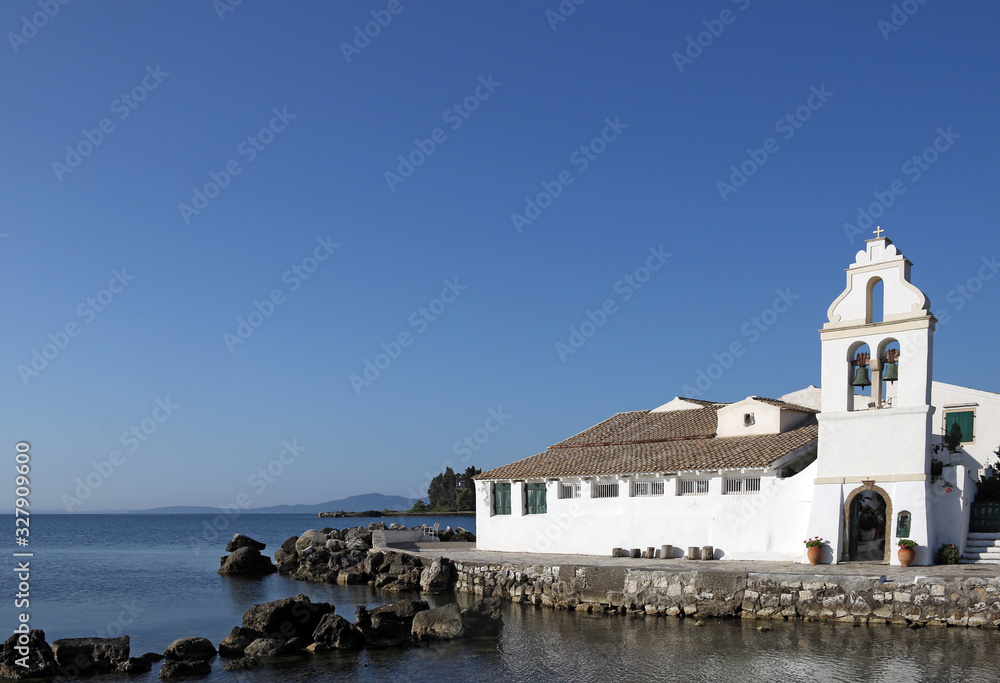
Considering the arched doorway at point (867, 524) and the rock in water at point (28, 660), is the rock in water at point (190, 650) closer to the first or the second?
the rock in water at point (28, 660)

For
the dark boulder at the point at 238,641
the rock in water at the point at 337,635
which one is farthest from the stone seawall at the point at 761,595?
the dark boulder at the point at 238,641

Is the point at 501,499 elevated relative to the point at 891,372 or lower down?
lower down

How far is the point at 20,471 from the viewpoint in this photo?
1574cm

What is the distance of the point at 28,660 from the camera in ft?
55.6

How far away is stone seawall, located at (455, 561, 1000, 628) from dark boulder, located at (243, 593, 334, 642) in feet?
22.8

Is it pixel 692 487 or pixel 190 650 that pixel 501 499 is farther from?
pixel 190 650

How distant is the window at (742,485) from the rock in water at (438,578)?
970 centimetres

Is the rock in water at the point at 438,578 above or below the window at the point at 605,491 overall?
below

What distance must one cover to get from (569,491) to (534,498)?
1.72m

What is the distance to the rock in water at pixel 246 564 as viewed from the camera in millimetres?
39438

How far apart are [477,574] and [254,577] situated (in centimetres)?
1608

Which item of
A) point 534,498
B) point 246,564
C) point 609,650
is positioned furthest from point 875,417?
point 246,564

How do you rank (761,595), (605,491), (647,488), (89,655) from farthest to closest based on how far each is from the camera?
(605,491) → (647,488) → (761,595) → (89,655)

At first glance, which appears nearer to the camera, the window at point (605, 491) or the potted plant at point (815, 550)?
the potted plant at point (815, 550)
